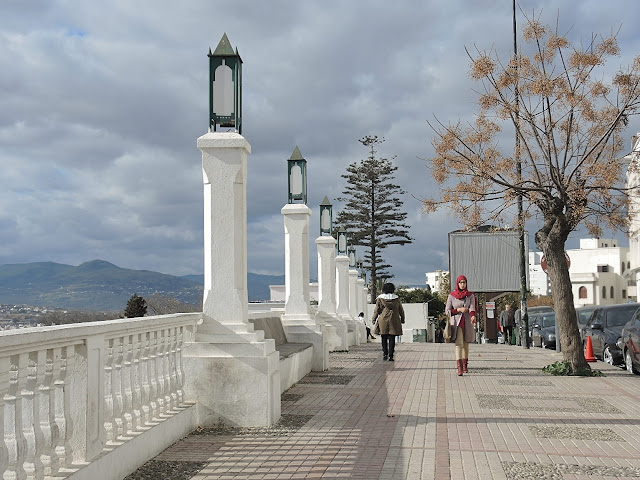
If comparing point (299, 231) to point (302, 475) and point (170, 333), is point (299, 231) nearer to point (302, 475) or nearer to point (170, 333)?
point (170, 333)

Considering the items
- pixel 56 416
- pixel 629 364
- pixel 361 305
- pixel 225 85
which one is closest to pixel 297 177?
pixel 225 85

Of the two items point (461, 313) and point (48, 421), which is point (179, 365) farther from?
point (461, 313)

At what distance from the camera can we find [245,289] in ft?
29.8

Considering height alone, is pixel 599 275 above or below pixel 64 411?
above

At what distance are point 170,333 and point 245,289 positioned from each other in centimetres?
133

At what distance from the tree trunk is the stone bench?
4885 mm

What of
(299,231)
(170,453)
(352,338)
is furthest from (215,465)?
(352,338)

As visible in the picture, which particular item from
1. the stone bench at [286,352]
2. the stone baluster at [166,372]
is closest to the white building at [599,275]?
the stone bench at [286,352]

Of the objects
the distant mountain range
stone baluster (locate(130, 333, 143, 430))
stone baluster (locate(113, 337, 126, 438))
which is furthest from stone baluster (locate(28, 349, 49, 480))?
the distant mountain range

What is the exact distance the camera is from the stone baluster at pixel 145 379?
6.99m

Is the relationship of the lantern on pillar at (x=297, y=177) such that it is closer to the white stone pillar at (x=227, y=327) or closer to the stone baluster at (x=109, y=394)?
the white stone pillar at (x=227, y=327)

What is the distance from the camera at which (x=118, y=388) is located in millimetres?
6449

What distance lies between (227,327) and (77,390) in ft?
10.9

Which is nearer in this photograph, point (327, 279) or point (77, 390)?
point (77, 390)
